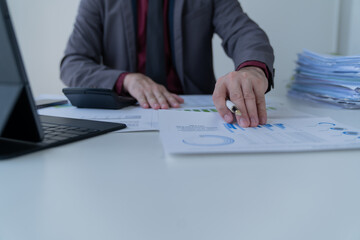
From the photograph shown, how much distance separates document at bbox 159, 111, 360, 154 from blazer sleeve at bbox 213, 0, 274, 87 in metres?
0.26

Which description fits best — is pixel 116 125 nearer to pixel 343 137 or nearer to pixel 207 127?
pixel 207 127

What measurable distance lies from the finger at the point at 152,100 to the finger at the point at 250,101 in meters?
0.25

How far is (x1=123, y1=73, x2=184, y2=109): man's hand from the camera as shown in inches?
30.0

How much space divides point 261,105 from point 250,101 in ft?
0.10

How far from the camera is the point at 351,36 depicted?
1636mm

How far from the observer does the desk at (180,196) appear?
22 cm

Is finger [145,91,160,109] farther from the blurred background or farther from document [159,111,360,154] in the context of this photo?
the blurred background

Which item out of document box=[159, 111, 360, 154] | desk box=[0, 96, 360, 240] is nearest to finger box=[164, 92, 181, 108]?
document box=[159, 111, 360, 154]

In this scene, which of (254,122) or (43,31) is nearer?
(254,122)

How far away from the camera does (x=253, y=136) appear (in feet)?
1.46

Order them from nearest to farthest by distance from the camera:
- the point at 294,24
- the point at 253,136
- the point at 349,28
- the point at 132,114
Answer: the point at 253,136 < the point at 132,114 < the point at 349,28 < the point at 294,24

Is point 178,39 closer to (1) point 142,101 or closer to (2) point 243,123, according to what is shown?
(1) point 142,101

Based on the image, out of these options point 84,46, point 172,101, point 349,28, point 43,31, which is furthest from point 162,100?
point 43,31

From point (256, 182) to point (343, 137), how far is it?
23 centimetres
